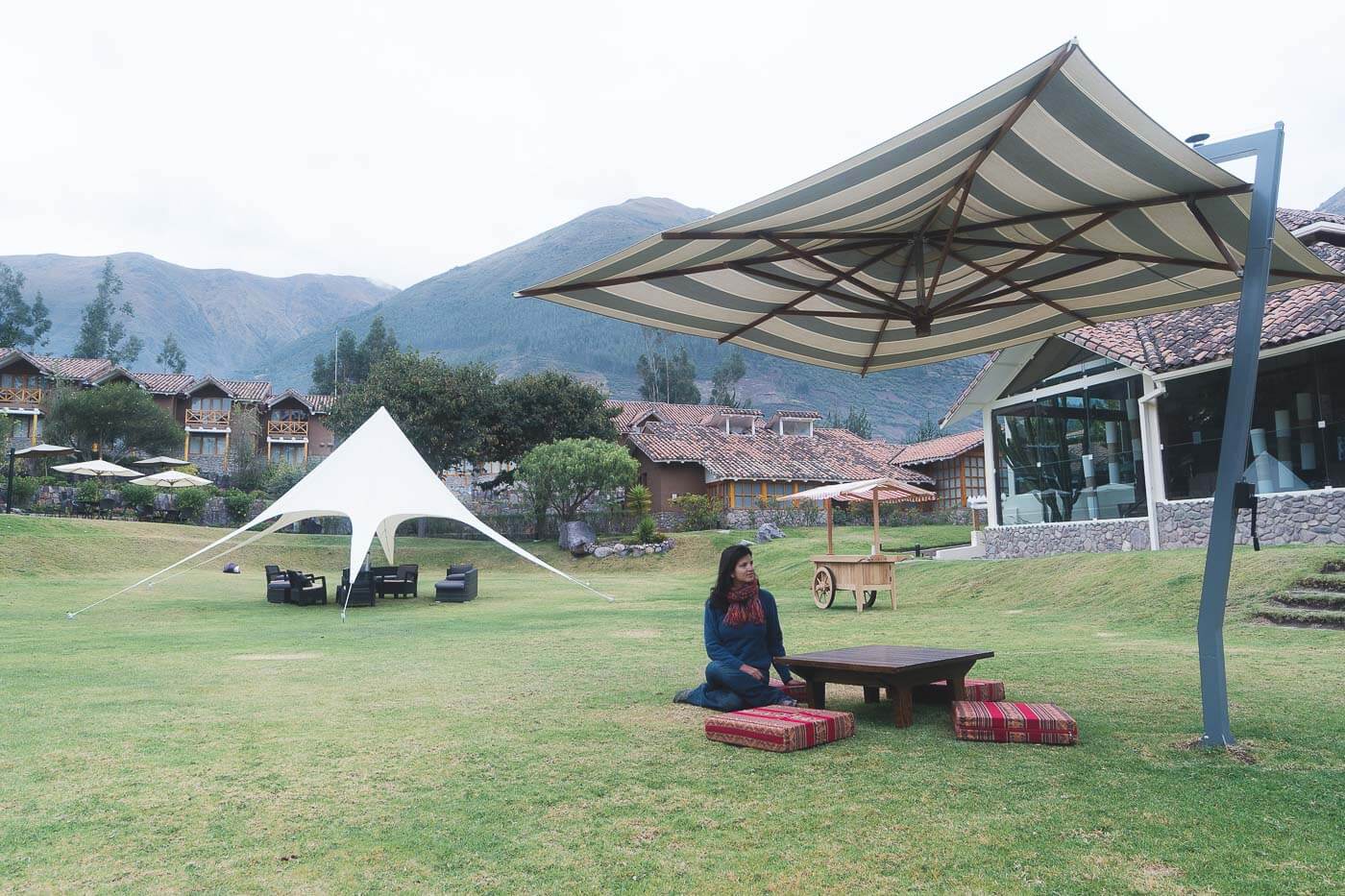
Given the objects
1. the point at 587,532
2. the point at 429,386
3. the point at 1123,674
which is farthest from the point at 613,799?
the point at 429,386

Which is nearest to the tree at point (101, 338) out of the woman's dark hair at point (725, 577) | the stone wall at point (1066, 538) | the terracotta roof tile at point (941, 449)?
the terracotta roof tile at point (941, 449)

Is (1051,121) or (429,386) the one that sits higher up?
(429,386)

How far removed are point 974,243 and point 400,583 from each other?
14109 mm

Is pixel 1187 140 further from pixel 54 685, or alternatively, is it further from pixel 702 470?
pixel 702 470

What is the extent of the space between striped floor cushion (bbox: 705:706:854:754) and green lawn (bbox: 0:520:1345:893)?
9cm

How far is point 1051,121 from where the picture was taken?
12.3 ft

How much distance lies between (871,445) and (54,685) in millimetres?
42756

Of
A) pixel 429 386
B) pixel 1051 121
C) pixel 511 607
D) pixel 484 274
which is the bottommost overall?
pixel 511 607

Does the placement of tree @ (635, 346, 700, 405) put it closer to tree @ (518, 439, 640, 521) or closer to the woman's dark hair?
tree @ (518, 439, 640, 521)

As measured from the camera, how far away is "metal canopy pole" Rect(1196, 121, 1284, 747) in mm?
3930

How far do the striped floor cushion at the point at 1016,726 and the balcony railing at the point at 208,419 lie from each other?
51.0 m

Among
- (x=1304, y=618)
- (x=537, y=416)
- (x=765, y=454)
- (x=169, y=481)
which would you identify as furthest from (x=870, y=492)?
(x=765, y=454)

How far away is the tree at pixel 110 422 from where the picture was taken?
39.2 m

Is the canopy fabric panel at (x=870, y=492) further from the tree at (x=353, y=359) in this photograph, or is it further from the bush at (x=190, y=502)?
the tree at (x=353, y=359)
